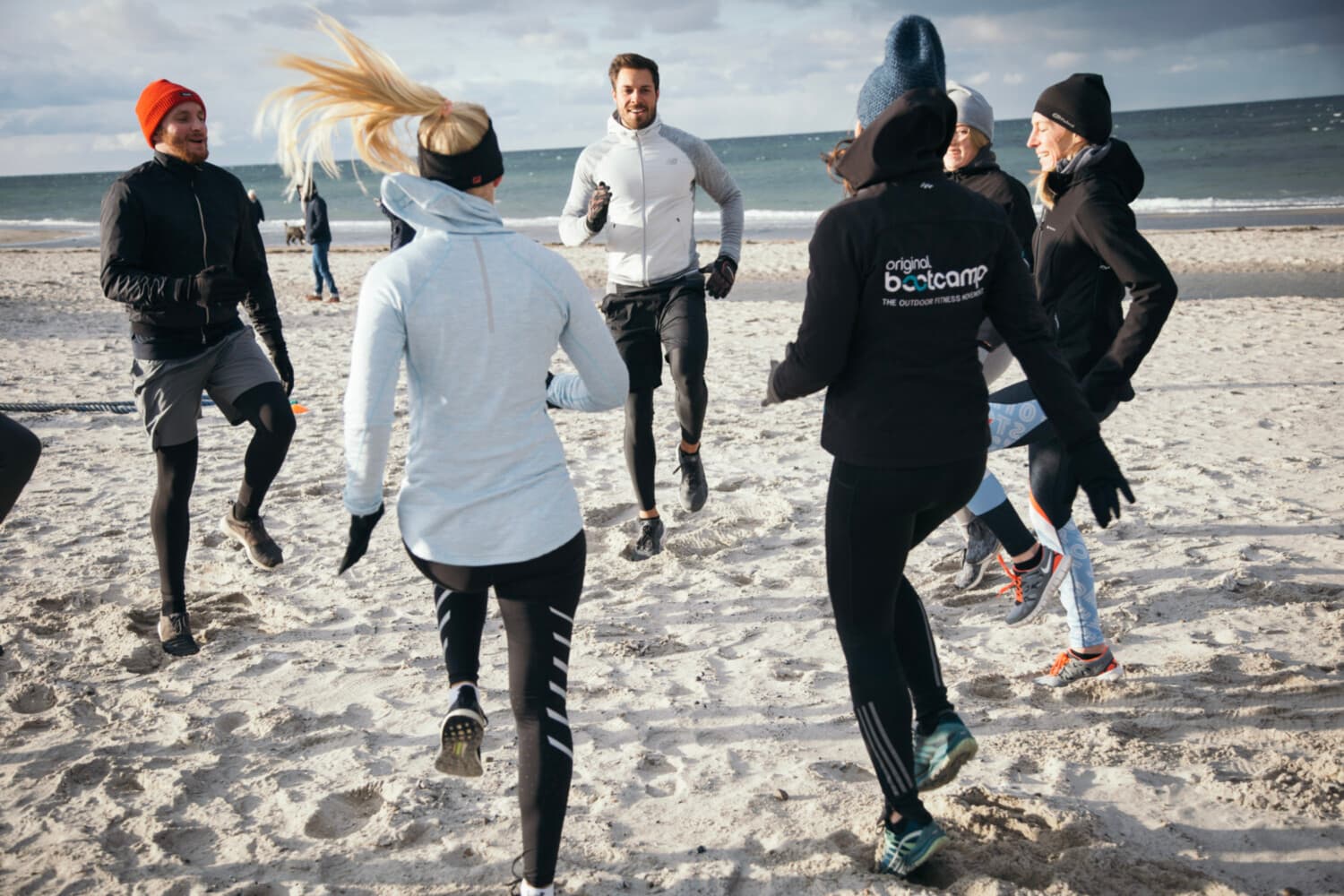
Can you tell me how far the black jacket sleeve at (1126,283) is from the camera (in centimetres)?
319

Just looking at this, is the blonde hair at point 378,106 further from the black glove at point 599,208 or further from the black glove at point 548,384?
the black glove at point 599,208

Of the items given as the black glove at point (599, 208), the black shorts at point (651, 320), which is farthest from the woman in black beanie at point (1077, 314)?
the black glove at point (599, 208)

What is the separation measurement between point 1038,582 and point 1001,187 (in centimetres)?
163

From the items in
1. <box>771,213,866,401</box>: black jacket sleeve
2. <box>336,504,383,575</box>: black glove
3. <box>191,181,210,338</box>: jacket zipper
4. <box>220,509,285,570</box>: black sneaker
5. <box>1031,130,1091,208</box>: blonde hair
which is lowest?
<box>220,509,285,570</box>: black sneaker

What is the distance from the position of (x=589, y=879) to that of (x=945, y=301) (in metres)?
1.86

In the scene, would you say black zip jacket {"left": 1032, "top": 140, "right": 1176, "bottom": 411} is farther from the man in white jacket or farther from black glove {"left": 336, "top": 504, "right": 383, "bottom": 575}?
black glove {"left": 336, "top": 504, "right": 383, "bottom": 575}

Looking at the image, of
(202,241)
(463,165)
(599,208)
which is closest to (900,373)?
(463,165)

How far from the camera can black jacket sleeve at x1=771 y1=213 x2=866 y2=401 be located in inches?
93.9

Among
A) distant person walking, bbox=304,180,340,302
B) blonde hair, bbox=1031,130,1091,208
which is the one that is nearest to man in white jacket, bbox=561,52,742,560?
blonde hair, bbox=1031,130,1091,208

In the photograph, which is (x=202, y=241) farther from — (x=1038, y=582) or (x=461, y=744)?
(x=1038, y=582)

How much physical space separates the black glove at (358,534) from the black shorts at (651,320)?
2662mm

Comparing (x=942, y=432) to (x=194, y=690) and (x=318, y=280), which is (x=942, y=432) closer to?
(x=194, y=690)

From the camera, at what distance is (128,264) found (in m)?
3.98

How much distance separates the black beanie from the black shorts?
82.2 inches
